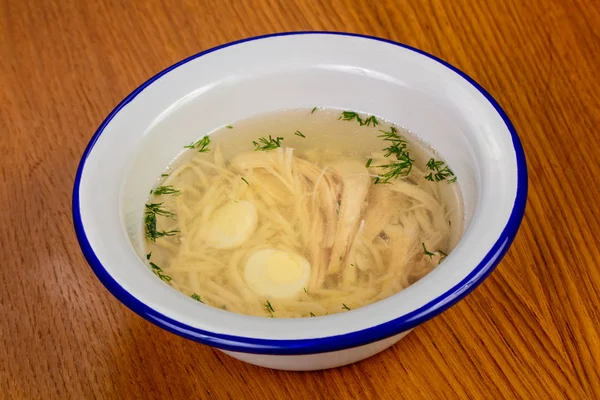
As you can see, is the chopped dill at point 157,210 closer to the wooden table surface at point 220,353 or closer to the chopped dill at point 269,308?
the wooden table surface at point 220,353

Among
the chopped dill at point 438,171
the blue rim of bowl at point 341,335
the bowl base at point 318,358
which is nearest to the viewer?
the blue rim of bowl at point 341,335

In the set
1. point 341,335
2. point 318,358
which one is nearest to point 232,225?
point 318,358

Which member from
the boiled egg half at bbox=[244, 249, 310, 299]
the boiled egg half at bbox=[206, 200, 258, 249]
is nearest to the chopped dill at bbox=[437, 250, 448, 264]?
the boiled egg half at bbox=[244, 249, 310, 299]

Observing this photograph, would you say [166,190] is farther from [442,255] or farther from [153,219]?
[442,255]

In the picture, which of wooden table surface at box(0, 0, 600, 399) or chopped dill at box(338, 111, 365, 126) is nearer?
wooden table surface at box(0, 0, 600, 399)

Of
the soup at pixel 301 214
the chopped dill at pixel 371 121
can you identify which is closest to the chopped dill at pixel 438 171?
the soup at pixel 301 214

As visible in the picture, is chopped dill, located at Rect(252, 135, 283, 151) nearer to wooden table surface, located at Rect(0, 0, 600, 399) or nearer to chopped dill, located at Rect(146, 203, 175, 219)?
chopped dill, located at Rect(146, 203, 175, 219)

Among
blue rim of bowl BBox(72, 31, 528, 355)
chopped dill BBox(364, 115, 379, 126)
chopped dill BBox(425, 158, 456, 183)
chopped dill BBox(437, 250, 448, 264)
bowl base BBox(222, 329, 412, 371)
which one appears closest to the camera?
blue rim of bowl BBox(72, 31, 528, 355)
